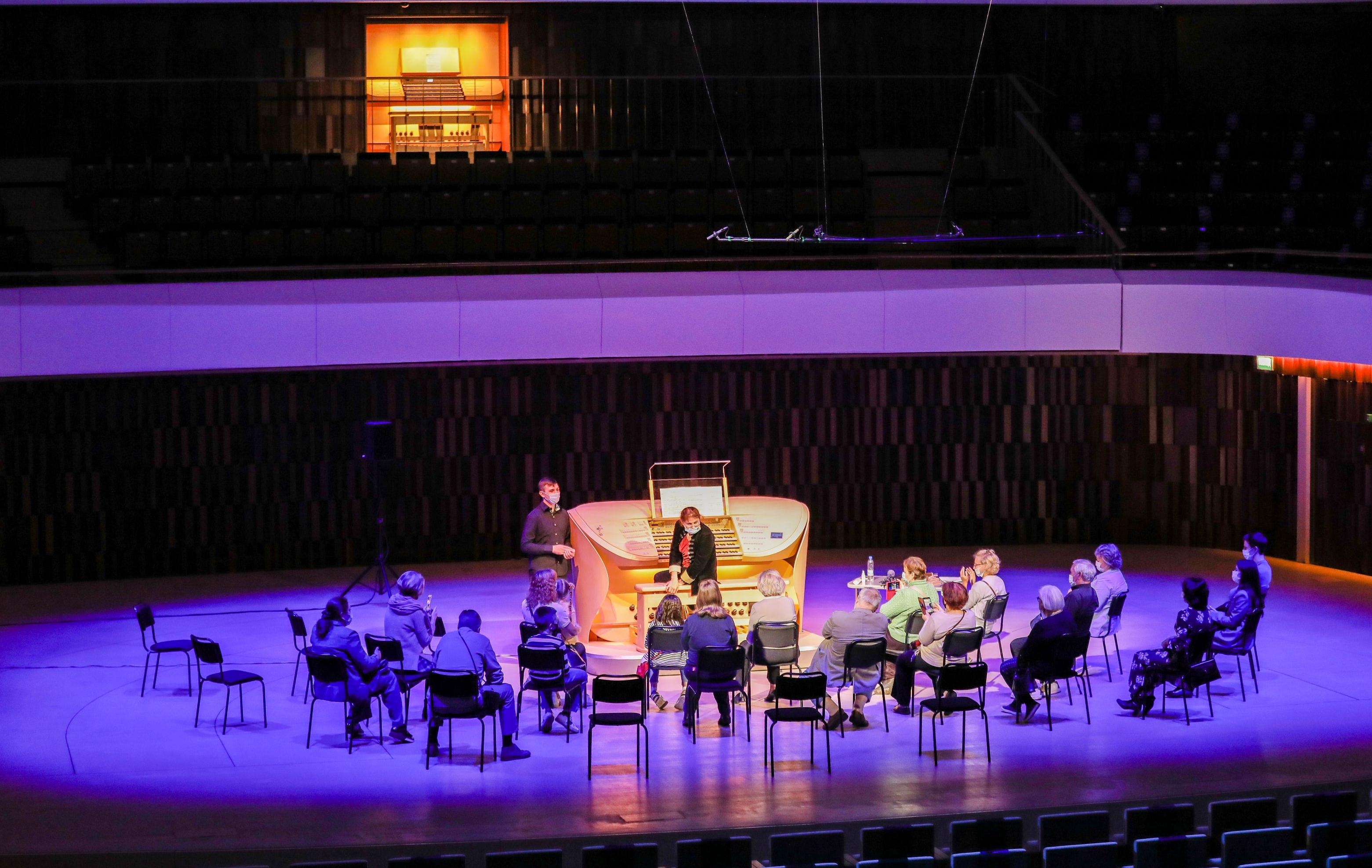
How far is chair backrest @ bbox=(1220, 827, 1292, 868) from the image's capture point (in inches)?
266

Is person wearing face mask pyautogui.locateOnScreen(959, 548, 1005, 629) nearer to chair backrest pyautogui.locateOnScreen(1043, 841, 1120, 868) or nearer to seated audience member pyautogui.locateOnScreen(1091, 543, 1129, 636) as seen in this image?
seated audience member pyautogui.locateOnScreen(1091, 543, 1129, 636)

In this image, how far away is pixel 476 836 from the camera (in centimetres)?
827

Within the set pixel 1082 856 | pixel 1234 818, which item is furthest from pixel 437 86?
pixel 1082 856

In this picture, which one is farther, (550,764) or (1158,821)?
(550,764)

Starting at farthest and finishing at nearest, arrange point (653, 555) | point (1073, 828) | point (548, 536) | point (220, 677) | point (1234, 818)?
point (548, 536) → point (653, 555) → point (220, 677) → point (1234, 818) → point (1073, 828)

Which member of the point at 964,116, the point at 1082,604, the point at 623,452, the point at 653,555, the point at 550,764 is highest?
the point at 964,116

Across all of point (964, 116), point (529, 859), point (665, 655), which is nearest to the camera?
point (529, 859)

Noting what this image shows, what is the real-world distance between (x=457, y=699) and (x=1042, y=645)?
3829mm

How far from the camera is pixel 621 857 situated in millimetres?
6656

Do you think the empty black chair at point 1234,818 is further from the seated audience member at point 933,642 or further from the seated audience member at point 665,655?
the seated audience member at point 665,655

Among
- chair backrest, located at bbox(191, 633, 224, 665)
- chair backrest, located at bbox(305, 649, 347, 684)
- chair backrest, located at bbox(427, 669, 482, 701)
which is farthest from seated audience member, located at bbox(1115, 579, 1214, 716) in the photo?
chair backrest, located at bbox(191, 633, 224, 665)

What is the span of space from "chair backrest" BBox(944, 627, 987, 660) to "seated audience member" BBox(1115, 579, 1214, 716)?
1.30m

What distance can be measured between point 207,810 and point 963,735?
4.56 m

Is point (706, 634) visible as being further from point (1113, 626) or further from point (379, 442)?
point (379, 442)
